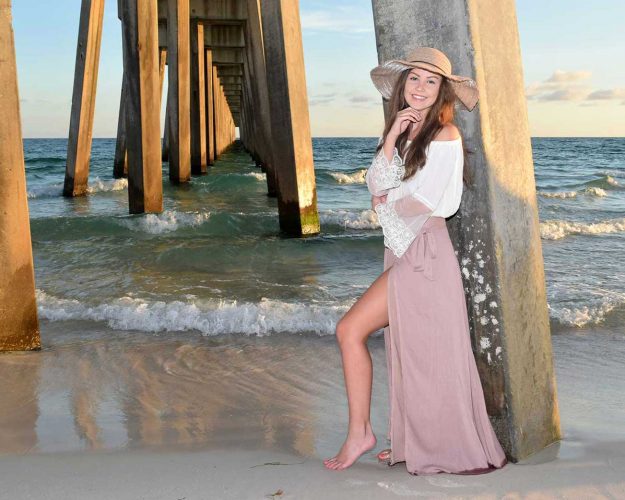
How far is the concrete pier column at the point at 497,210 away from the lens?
7.04ft

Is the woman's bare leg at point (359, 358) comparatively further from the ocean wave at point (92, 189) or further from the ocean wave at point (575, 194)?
the ocean wave at point (575, 194)

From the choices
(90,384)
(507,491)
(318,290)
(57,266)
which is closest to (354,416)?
(507,491)

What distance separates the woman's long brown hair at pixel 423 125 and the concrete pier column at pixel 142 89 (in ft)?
20.1

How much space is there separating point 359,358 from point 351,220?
24.8 feet

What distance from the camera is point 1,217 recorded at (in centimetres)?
350

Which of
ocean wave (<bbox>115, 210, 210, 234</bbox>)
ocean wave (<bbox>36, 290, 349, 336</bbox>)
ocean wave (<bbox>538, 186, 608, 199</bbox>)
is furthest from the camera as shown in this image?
ocean wave (<bbox>538, 186, 608, 199</bbox>)

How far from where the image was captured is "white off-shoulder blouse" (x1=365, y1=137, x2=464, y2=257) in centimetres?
207

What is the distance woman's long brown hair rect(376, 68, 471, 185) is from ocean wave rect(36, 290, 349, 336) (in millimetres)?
2295

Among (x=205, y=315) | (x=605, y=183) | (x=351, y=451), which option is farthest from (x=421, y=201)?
(x=605, y=183)

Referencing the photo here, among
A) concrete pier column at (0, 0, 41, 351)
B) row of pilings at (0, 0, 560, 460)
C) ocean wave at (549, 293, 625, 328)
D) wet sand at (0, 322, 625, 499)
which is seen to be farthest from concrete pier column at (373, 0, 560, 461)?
ocean wave at (549, 293, 625, 328)

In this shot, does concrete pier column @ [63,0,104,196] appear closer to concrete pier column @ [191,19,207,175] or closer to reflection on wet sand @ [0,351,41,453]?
concrete pier column @ [191,19,207,175]

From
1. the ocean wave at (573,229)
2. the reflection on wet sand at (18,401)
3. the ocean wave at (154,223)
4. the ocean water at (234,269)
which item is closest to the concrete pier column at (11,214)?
the reflection on wet sand at (18,401)

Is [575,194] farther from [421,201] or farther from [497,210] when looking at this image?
[421,201]

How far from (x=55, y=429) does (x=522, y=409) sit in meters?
1.70
